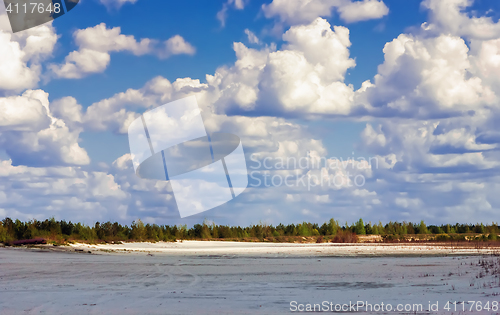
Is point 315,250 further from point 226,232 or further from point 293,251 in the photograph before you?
point 226,232

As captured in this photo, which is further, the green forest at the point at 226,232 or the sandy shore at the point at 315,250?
the green forest at the point at 226,232

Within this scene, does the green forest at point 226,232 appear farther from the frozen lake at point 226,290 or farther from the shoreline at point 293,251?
the frozen lake at point 226,290

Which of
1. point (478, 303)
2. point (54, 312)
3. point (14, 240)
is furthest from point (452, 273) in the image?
point (14, 240)

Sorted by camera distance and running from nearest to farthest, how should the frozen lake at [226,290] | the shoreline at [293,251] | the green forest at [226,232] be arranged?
1. the frozen lake at [226,290]
2. the shoreline at [293,251]
3. the green forest at [226,232]

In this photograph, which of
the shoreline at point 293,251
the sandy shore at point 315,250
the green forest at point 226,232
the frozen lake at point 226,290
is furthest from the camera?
the green forest at point 226,232

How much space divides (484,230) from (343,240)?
198ft

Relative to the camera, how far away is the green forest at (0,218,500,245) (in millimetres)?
68688

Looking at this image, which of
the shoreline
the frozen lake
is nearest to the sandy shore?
the shoreline

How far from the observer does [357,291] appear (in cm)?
1819

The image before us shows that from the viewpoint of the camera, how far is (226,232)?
349 ft

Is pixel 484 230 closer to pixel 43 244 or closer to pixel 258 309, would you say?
pixel 43 244

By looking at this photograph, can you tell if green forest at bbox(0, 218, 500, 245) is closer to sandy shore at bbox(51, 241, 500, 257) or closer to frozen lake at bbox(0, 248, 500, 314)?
sandy shore at bbox(51, 241, 500, 257)

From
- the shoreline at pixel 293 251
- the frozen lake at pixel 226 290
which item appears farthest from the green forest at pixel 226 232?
the frozen lake at pixel 226 290

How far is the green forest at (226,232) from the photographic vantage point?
68.7m
